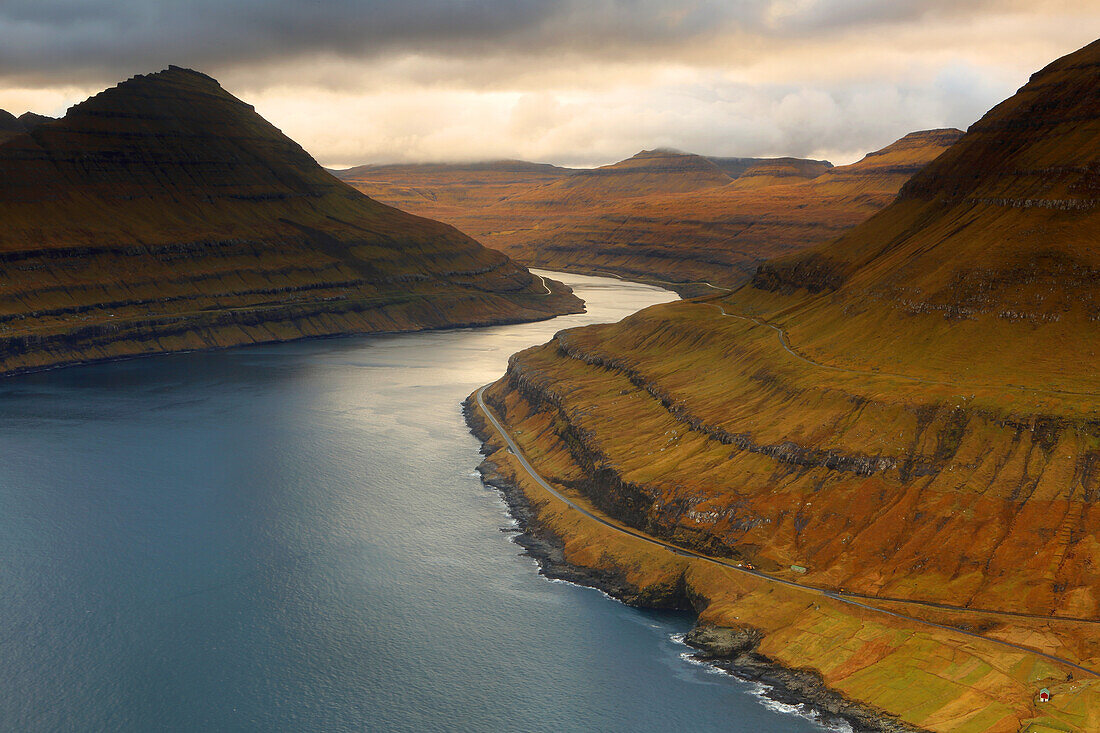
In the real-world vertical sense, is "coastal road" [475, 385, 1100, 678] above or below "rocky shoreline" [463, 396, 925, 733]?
above

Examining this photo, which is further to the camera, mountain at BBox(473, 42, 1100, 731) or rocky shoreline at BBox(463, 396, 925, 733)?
mountain at BBox(473, 42, 1100, 731)

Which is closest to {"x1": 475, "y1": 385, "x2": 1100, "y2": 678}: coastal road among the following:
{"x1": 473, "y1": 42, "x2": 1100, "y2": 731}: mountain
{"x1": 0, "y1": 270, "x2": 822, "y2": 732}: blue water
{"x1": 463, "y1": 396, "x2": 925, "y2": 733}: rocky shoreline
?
{"x1": 473, "y1": 42, "x2": 1100, "y2": 731}: mountain

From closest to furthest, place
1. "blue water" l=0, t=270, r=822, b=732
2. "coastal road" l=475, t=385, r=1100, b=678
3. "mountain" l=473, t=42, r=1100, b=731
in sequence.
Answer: "coastal road" l=475, t=385, r=1100, b=678 < "blue water" l=0, t=270, r=822, b=732 < "mountain" l=473, t=42, r=1100, b=731

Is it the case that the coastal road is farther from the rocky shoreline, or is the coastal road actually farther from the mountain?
the rocky shoreline

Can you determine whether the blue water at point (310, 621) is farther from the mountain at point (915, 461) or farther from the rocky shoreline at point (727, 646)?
the mountain at point (915, 461)

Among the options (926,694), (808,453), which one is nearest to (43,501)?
(808,453)

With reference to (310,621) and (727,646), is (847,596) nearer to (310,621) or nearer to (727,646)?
(727,646)
